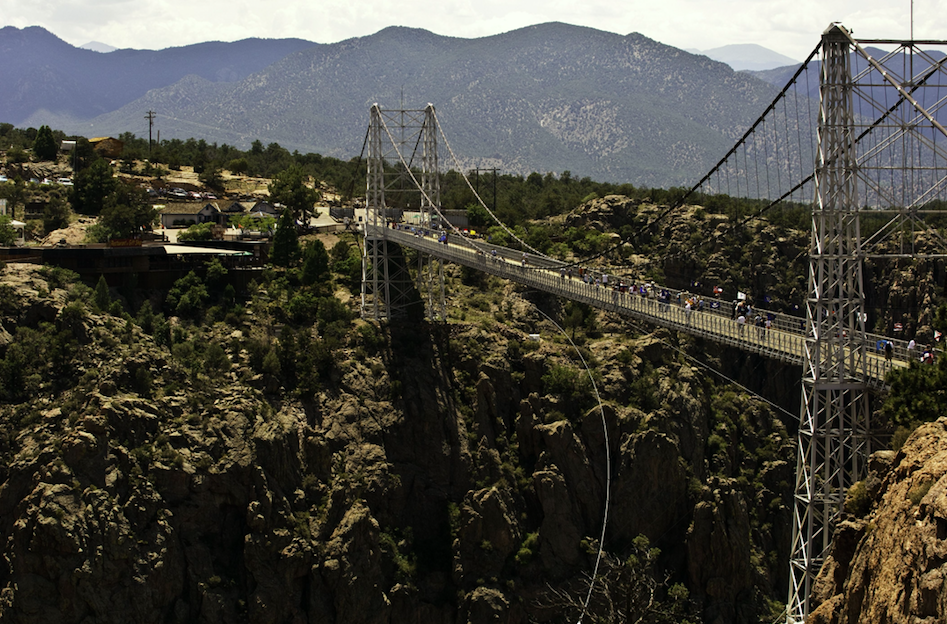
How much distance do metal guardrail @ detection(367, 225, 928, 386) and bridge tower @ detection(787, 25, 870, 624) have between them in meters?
0.83

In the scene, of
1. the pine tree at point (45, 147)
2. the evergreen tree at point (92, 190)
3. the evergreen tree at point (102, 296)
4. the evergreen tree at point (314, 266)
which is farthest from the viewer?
the pine tree at point (45, 147)

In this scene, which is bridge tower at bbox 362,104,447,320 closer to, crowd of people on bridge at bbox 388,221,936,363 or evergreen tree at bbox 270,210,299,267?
crowd of people on bridge at bbox 388,221,936,363

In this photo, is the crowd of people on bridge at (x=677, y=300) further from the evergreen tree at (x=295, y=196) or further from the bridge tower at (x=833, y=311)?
the evergreen tree at (x=295, y=196)

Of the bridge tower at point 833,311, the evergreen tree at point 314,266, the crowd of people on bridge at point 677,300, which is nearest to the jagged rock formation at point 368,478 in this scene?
the evergreen tree at point 314,266

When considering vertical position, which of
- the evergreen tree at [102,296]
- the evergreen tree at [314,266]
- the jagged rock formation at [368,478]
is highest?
the evergreen tree at [314,266]

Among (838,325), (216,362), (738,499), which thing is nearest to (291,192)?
(216,362)

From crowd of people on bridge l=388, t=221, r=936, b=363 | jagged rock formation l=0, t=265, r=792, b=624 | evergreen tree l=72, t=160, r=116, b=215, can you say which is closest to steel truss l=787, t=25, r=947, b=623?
crowd of people on bridge l=388, t=221, r=936, b=363

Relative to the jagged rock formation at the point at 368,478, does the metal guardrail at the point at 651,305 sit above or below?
above

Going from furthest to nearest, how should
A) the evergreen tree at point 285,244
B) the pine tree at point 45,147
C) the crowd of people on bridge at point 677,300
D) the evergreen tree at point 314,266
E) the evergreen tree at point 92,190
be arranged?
the pine tree at point 45,147 → the evergreen tree at point 92,190 → the evergreen tree at point 285,244 → the evergreen tree at point 314,266 → the crowd of people on bridge at point 677,300

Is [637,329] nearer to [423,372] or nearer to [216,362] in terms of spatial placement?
[423,372]

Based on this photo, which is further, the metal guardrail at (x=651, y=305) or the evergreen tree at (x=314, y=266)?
the evergreen tree at (x=314, y=266)

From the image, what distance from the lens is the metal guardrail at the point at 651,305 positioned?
30367 mm

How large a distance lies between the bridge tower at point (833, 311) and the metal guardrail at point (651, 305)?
2.74 feet

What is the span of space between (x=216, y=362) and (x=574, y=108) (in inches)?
6325
